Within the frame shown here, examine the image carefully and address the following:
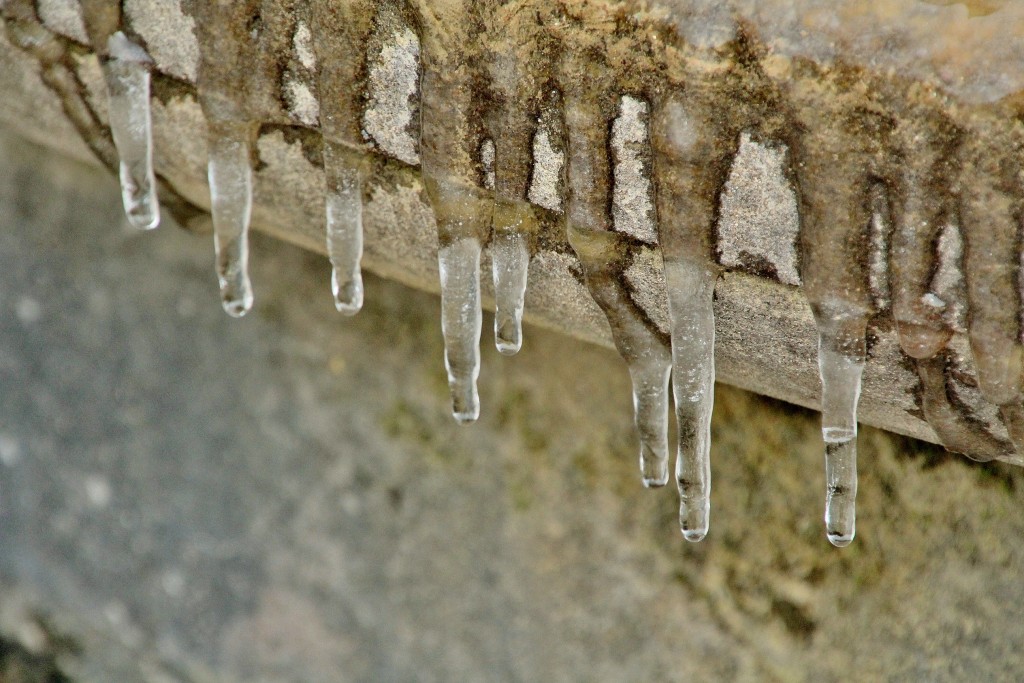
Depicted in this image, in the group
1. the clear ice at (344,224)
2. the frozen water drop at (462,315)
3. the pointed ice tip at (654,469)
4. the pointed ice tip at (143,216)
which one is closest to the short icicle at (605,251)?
the pointed ice tip at (654,469)

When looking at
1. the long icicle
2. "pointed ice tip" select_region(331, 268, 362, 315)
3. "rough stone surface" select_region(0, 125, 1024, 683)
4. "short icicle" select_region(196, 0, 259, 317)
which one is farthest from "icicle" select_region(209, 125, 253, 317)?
the long icicle

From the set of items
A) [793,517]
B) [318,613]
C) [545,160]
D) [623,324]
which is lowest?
[318,613]

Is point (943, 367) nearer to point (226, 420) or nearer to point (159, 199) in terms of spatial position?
point (159, 199)

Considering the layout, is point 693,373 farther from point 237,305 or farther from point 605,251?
point 237,305

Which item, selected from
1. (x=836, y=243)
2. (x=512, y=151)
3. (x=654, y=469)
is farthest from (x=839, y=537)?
(x=512, y=151)

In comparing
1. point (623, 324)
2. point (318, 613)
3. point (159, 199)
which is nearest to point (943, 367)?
point (623, 324)
